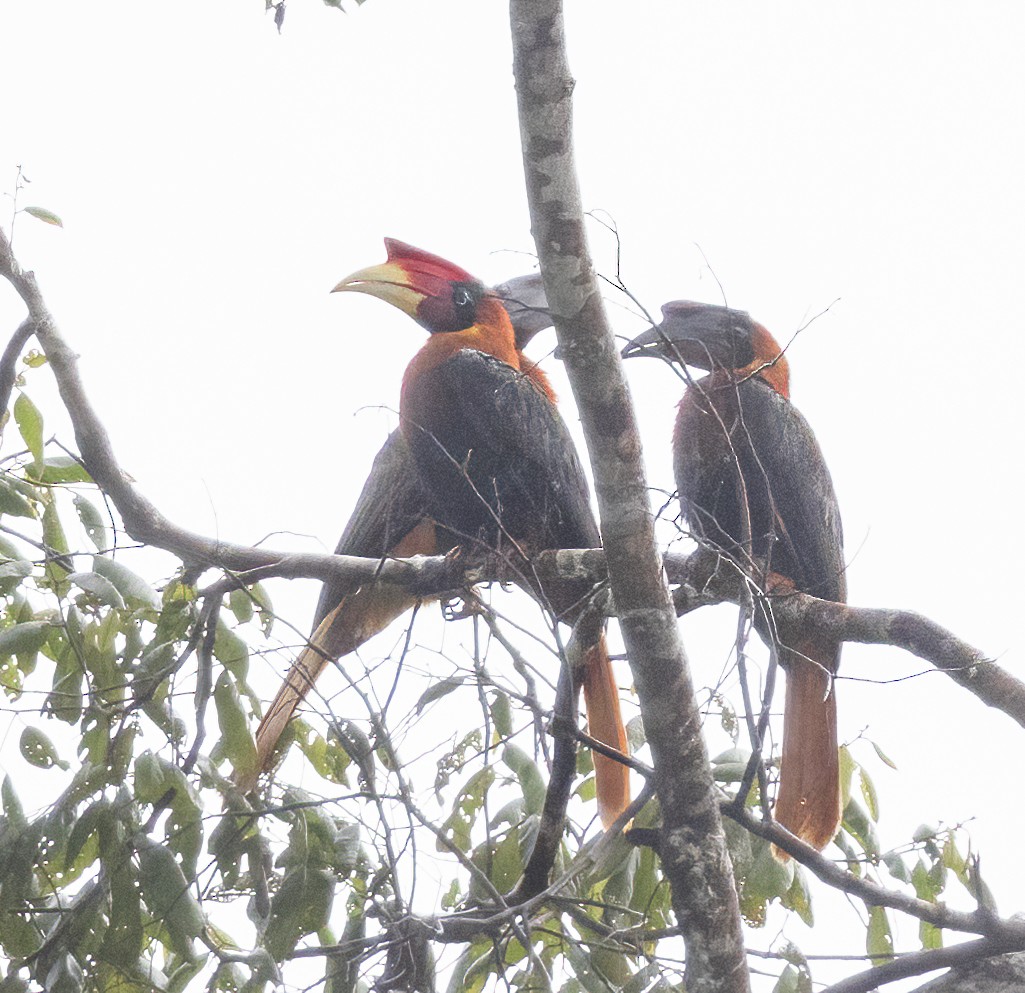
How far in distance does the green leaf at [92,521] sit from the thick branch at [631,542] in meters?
0.96

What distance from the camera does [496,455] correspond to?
3137 millimetres

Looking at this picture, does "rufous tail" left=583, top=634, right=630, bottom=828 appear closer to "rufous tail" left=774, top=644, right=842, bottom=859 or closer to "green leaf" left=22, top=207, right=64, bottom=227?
"rufous tail" left=774, top=644, right=842, bottom=859

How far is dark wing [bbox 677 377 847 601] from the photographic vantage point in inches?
121

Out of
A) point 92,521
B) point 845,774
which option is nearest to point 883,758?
point 845,774

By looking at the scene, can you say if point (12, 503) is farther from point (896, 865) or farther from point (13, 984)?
point (896, 865)

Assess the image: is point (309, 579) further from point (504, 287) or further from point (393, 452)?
point (504, 287)

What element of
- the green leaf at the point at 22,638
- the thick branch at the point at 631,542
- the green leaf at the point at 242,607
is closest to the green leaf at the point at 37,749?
the green leaf at the point at 22,638

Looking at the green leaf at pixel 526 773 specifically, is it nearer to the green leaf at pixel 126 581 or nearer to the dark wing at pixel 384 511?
the green leaf at pixel 126 581

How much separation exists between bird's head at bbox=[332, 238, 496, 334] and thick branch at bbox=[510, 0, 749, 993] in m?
1.74

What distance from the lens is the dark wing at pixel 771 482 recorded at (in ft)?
10.1

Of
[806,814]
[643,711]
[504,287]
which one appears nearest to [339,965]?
[643,711]

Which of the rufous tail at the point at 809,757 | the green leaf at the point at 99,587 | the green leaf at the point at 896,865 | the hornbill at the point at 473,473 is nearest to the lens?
the green leaf at the point at 99,587

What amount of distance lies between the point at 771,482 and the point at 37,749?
1.89m

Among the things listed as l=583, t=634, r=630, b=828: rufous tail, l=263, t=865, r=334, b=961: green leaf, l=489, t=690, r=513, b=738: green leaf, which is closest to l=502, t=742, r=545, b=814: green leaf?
l=489, t=690, r=513, b=738: green leaf
